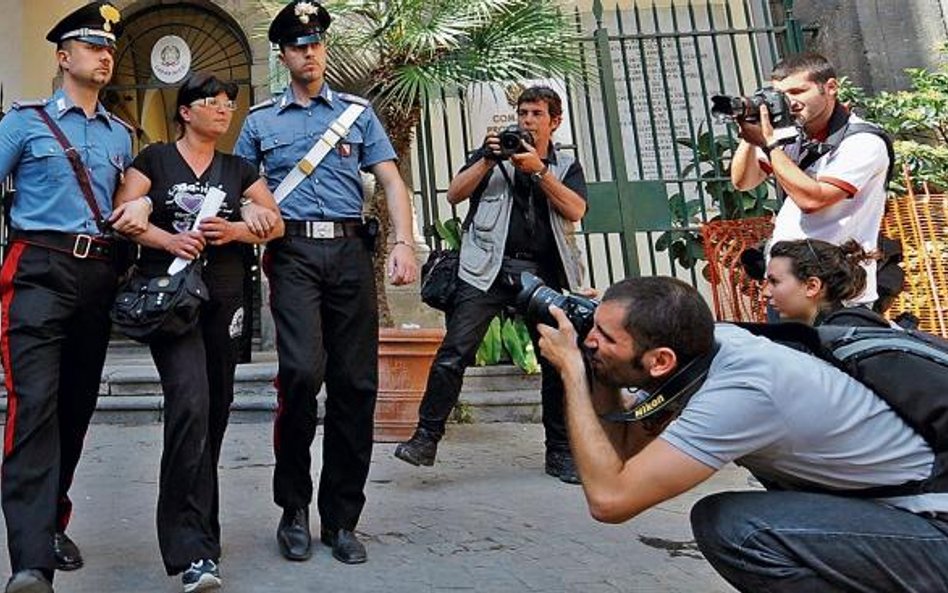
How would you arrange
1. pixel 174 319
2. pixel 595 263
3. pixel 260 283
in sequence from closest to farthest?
pixel 174 319 → pixel 260 283 → pixel 595 263

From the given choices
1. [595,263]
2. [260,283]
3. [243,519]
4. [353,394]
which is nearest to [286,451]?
[353,394]

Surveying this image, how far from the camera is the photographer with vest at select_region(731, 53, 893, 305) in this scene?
2891 mm

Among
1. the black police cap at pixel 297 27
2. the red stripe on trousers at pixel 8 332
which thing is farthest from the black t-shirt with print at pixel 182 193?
the black police cap at pixel 297 27

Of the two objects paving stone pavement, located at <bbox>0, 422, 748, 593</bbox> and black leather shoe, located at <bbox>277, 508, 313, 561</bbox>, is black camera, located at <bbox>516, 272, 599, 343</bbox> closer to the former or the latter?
paving stone pavement, located at <bbox>0, 422, 748, 593</bbox>

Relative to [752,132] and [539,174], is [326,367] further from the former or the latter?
[752,132]

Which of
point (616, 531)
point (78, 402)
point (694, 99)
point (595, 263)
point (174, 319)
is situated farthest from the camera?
point (694, 99)

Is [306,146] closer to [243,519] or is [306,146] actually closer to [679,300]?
[243,519]

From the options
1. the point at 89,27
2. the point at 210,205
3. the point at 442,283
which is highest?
the point at 89,27

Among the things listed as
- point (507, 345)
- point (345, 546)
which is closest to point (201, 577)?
point (345, 546)

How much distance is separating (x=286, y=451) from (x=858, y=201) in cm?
236

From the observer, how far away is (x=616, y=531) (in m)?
3.03

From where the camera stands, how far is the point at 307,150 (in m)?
2.94

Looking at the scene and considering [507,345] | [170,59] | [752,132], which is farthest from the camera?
[170,59]

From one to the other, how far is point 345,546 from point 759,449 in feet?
5.08
